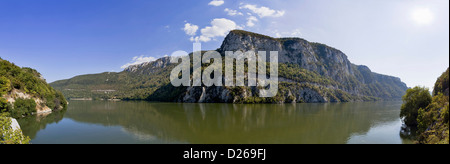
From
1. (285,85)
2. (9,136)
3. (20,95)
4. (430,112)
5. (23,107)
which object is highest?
(285,85)

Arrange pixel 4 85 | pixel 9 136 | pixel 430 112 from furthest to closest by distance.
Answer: pixel 4 85 → pixel 430 112 → pixel 9 136

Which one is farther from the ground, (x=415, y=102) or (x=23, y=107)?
(x=415, y=102)

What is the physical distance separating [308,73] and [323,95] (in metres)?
29.9

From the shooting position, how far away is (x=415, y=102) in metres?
31.1

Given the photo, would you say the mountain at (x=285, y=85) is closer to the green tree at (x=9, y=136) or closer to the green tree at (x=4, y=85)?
the green tree at (x=4, y=85)

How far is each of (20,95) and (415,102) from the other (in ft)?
257

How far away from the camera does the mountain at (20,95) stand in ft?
130

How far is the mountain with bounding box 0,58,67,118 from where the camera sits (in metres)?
39.7

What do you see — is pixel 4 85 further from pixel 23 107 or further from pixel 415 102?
pixel 415 102

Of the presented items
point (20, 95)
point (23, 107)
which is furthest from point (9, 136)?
point (20, 95)

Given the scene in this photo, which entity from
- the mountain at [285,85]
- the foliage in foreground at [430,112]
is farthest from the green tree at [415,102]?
the mountain at [285,85]

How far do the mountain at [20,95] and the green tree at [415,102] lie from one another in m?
69.2

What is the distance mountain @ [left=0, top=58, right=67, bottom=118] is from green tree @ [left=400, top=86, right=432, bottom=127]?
69208 mm

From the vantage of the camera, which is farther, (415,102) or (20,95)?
(20,95)
